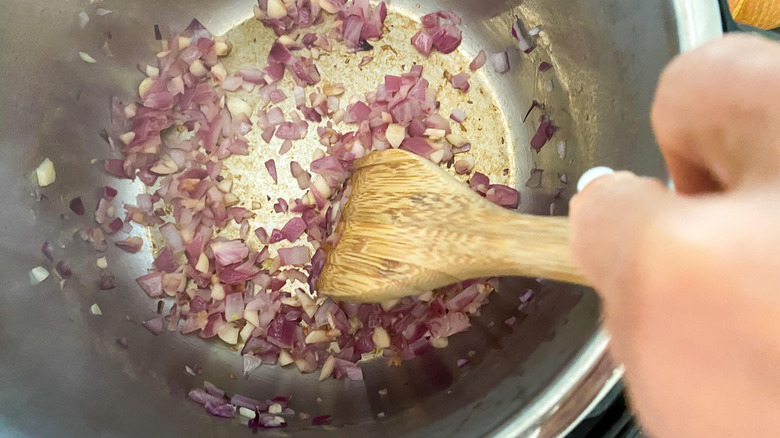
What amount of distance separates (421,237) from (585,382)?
34cm

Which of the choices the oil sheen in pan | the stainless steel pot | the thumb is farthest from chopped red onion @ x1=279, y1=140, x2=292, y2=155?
the thumb

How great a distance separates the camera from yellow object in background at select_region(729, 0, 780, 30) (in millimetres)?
803

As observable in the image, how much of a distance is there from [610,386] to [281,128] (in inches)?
35.6

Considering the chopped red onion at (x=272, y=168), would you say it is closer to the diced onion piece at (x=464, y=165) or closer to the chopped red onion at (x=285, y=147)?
the chopped red onion at (x=285, y=147)

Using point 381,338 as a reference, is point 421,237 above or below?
above

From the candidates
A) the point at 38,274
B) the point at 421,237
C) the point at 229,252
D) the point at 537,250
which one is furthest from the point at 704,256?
the point at 38,274

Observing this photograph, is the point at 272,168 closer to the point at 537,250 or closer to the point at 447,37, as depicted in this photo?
the point at 447,37

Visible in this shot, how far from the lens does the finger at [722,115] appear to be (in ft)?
1.20

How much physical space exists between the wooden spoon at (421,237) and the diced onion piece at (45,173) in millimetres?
610

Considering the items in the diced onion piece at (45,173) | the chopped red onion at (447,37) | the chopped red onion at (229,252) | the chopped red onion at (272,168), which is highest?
the chopped red onion at (447,37)

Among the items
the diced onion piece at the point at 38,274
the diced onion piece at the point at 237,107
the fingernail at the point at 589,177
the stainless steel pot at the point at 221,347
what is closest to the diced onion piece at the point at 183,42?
the stainless steel pot at the point at 221,347

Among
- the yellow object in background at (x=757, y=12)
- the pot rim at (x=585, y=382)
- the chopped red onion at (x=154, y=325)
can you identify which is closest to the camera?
the pot rim at (x=585, y=382)

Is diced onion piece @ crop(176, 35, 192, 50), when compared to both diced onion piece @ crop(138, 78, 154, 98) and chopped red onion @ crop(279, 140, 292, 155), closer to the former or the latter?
diced onion piece @ crop(138, 78, 154, 98)

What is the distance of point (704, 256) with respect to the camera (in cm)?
29
